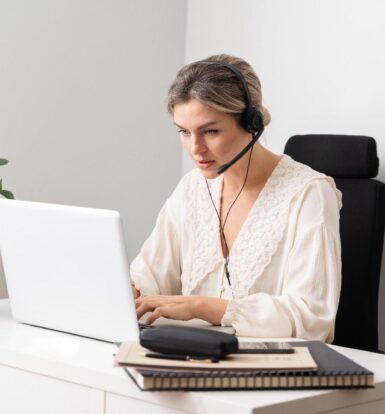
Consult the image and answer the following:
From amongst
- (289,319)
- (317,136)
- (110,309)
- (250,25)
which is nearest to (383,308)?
(317,136)

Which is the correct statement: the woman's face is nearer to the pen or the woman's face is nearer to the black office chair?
the black office chair

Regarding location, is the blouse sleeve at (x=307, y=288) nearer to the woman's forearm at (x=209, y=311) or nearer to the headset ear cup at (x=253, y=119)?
the woman's forearm at (x=209, y=311)

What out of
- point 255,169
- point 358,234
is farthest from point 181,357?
point 358,234

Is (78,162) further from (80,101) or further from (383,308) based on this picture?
(383,308)

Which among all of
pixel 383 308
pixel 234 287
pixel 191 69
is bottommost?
pixel 383 308

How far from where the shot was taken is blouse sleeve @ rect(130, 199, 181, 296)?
2072mm

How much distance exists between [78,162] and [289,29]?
0.86 m

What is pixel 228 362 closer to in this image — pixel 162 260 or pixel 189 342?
pixel 189 342

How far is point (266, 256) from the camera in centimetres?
191

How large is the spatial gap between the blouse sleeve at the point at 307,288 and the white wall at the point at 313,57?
2.06ft

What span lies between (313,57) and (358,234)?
0.73 meters

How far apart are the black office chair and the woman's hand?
1.93 ft

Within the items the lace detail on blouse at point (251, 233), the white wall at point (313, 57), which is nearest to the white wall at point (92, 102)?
the white wall at point (313, 57)

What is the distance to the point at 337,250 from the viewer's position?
6.01 feet
